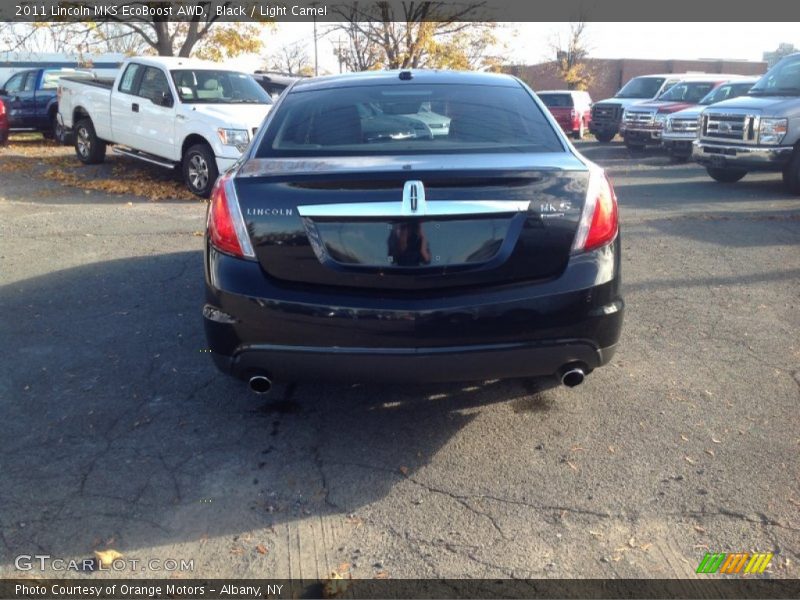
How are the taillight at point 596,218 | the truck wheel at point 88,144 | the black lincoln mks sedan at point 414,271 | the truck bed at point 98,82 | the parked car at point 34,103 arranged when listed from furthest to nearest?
1. the parked car at point 34,103
2. the truck wheel at point 88,144
3. the truck bed at point 98,82
4. the taillight at point 596,218
5. the black lincoln mks sedan at point 414,271

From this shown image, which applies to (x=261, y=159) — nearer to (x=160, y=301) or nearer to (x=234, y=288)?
(x=234, y=288)

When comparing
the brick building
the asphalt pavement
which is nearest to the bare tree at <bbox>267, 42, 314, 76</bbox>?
the brick building

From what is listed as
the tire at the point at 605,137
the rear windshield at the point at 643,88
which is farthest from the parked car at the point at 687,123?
the tire at the point at 605,137

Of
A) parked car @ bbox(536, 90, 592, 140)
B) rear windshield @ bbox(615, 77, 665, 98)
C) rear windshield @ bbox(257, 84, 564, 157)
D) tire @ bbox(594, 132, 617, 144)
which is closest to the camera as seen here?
rear windshield @ bbox(257, 84, 564, 157)

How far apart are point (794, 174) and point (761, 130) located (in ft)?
2.77

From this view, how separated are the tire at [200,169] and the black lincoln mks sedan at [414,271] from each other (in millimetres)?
8050

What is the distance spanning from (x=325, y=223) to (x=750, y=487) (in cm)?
217

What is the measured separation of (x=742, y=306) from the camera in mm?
5887

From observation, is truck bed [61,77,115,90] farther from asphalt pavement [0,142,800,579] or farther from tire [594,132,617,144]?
tire [594,132,617,144]

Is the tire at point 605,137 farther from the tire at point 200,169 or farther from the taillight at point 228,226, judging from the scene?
the taillight at point 228,226

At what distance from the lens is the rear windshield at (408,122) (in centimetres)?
379

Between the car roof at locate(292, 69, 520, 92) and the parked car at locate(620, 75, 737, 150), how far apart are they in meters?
15.7

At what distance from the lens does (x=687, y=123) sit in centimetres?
1680

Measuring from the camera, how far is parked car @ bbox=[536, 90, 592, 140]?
26.2m
